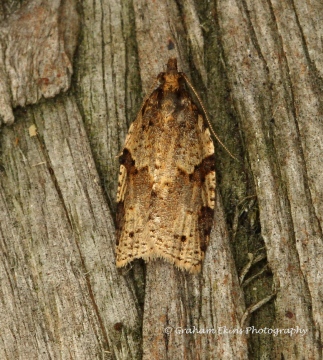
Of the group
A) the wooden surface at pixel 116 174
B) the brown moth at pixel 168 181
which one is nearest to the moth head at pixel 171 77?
the brown moth at pixel 168 181

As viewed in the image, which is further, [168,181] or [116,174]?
[116,174]

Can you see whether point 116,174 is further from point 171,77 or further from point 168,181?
point 171,77

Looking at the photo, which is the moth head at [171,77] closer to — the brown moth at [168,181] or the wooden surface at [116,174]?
the brown moth at [168,181]

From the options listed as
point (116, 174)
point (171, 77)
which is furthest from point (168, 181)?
point (171, 77)

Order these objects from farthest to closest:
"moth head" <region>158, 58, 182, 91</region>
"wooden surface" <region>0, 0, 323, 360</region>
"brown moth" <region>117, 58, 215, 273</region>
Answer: "moth head" <region>158, 58, 182, 91</region> → "brown moth" <region>117, 58, 215, 273</region> → "wooden surface" <region>0, 0, 323, 360</region>

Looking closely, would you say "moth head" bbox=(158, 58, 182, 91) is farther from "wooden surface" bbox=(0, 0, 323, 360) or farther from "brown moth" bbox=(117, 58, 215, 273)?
"wooden surface" bbox=(0, 0, 323, 360)

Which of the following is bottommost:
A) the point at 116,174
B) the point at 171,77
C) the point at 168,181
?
the point at 168,181

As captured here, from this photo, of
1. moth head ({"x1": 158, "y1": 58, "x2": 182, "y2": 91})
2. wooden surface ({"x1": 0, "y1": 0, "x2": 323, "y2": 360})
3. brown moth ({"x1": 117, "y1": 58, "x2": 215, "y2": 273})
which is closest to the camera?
wooden surface ({"x1": 0, "y1": 0, "x2": 323, "y2": 360})

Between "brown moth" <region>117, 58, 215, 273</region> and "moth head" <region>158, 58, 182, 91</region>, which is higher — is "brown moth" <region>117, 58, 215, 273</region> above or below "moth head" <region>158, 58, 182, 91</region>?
below

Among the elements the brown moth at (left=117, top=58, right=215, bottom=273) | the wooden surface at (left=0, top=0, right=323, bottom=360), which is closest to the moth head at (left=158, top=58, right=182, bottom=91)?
the brown moth at (left=117, top=58, right=215, bottom=273)
